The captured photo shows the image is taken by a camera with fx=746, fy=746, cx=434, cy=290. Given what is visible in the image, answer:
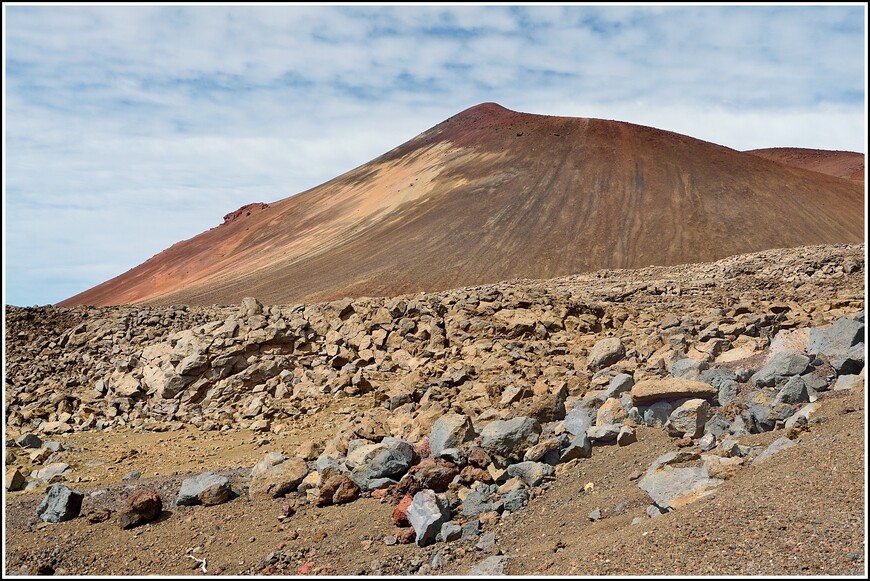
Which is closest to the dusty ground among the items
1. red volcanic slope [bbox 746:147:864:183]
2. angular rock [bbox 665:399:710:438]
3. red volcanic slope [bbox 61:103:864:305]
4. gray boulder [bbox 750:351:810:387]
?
angular rock [bbox 665:399:710:438]

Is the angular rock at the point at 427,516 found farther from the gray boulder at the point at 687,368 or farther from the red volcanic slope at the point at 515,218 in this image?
the red volcanic slope at the point at 515,218

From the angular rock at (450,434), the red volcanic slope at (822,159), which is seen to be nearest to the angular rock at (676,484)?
the angular rock at (450,434)

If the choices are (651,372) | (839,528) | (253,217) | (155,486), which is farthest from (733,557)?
(253,217)

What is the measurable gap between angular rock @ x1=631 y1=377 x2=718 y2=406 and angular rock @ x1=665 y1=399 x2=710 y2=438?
1.36 feet

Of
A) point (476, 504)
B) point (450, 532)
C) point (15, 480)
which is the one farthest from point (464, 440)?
point (15, 480)

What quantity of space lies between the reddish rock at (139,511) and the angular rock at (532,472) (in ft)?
11.4

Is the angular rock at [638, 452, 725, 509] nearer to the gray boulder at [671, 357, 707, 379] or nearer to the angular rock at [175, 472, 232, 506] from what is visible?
the gray boulder at [671, 357, 707, 379]

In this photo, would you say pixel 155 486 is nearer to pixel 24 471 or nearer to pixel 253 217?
pixel 24 471

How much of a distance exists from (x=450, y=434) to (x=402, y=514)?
136 cm

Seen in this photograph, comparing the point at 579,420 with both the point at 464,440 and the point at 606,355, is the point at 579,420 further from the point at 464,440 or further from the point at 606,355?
the point at 606,355

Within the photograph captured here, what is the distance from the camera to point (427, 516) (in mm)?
5828

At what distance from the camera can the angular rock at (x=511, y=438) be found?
22.7 feet

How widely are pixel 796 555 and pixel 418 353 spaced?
8.10 metres

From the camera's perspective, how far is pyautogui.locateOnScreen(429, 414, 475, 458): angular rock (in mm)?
7315
